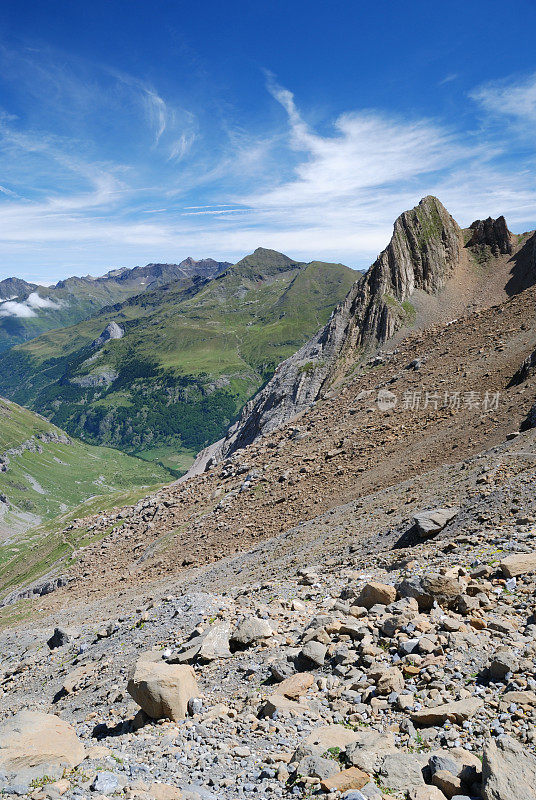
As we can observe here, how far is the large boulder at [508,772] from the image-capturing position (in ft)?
24.3

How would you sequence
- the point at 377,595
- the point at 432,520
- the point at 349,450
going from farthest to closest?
the point at 349,450, the point at 432,520, the point at 377,595

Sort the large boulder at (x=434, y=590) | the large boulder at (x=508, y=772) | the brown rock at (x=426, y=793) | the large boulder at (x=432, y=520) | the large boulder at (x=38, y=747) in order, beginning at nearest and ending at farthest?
1. the large boulder at (x=508, y=772)
2. the brown rock at (x=426, y=793)
3. the large boulder at (x=38, y=747)
4. the large boulder at (x=434, y=590)
5. the large boulder at (x=432, y=520)

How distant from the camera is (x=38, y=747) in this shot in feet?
36.8

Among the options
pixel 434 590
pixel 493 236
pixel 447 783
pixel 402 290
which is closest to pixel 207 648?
pixel 434 590

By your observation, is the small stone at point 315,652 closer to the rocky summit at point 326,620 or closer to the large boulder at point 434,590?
the rocky summit at point 326,620

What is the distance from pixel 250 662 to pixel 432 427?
28.6 m

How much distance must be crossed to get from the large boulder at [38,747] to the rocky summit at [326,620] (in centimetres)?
5

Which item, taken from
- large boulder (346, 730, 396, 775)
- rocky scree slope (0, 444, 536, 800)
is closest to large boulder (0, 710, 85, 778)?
rocky scree slope (0, 444, 536, 800)

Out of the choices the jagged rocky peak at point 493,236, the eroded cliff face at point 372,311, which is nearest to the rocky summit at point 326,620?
the eroded cliff face at point 372,311

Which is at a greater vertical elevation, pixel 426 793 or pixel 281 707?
pixel 426 793

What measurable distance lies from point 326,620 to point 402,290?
70.8 metres

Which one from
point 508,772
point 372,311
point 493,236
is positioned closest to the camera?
point 508,772

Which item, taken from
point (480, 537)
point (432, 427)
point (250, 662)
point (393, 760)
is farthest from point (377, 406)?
point (393, 760)

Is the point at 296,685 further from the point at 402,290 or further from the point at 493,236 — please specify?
the point at 493,236
